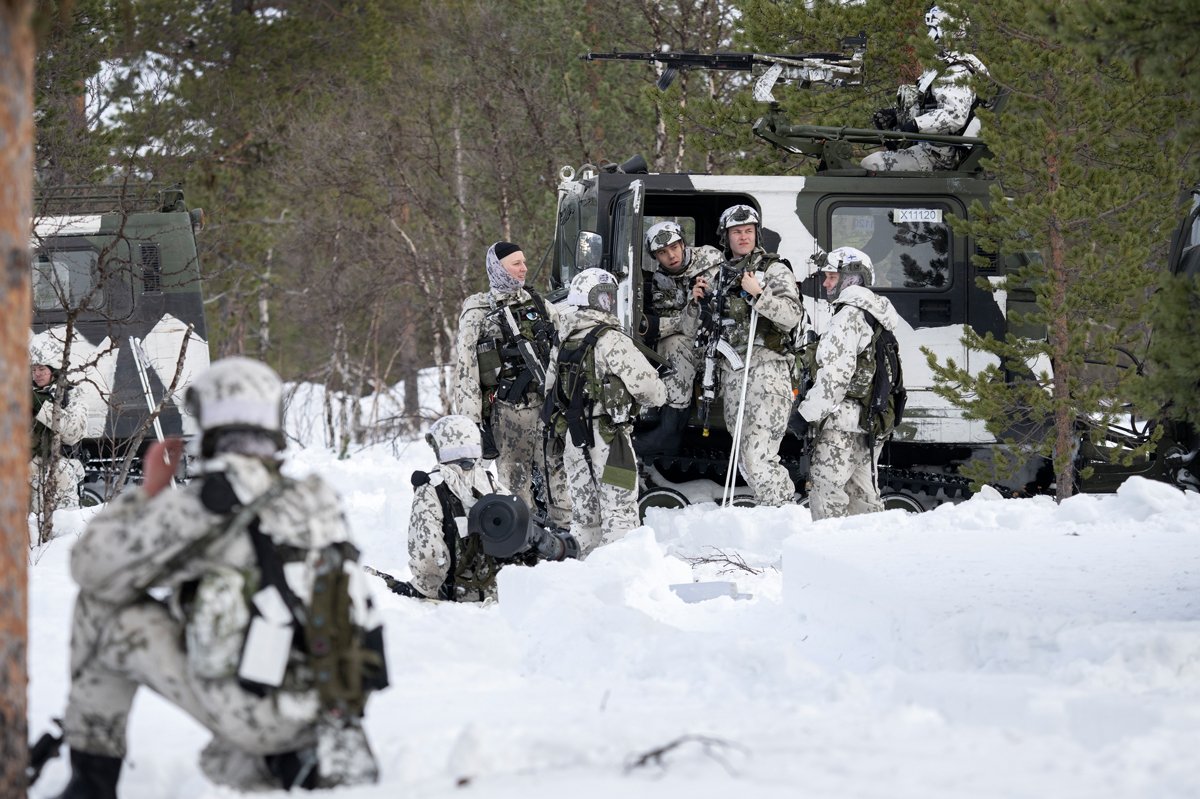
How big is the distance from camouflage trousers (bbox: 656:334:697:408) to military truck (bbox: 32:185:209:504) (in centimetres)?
416

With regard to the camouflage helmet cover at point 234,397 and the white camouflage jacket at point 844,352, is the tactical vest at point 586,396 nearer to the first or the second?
the white camouflage jacket at point 844,352

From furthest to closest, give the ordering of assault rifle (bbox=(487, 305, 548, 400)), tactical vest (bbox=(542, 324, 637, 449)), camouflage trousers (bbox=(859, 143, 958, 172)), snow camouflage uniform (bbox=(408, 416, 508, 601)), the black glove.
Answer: the black glove → camouflage trousers (bbox=(859, 143, 958, 172)) → assault rifle (bbox=(487, 305, 548, 400)) → tactical vest (bbox=(542, 324, 637, 449)) → snow camouflage uniform (bbox=(408, 416, 508, 601))

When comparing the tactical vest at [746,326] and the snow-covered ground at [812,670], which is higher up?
the tactical vest at [746,326]

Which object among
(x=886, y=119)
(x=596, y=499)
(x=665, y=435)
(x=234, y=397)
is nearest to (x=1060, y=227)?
(x=886, y=119)

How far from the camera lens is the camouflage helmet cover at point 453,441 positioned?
22.0 feet

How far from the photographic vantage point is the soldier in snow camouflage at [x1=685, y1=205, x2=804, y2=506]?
861 cm

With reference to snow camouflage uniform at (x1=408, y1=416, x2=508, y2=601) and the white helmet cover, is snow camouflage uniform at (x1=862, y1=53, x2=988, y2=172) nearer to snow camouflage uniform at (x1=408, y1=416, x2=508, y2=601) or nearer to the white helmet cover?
the white helmet cover

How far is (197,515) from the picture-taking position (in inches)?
130

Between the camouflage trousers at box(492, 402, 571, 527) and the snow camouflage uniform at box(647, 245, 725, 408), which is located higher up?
the snow camouflage uniform at box(647, 245, 725, 408)

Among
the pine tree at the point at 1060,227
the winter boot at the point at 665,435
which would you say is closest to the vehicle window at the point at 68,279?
the winter boot at the point at 665,435

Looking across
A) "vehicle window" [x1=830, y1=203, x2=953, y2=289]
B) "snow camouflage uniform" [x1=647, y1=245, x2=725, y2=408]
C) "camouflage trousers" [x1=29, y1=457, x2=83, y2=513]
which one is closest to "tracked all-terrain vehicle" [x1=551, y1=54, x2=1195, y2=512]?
"vehicle window" [x1=830, y1=203, x2=953, y2=289]

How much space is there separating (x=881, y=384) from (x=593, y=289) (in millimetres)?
1788

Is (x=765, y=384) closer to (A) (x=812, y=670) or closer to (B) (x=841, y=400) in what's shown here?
(B) (x=841, y=400)

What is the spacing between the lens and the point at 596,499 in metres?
8.28
